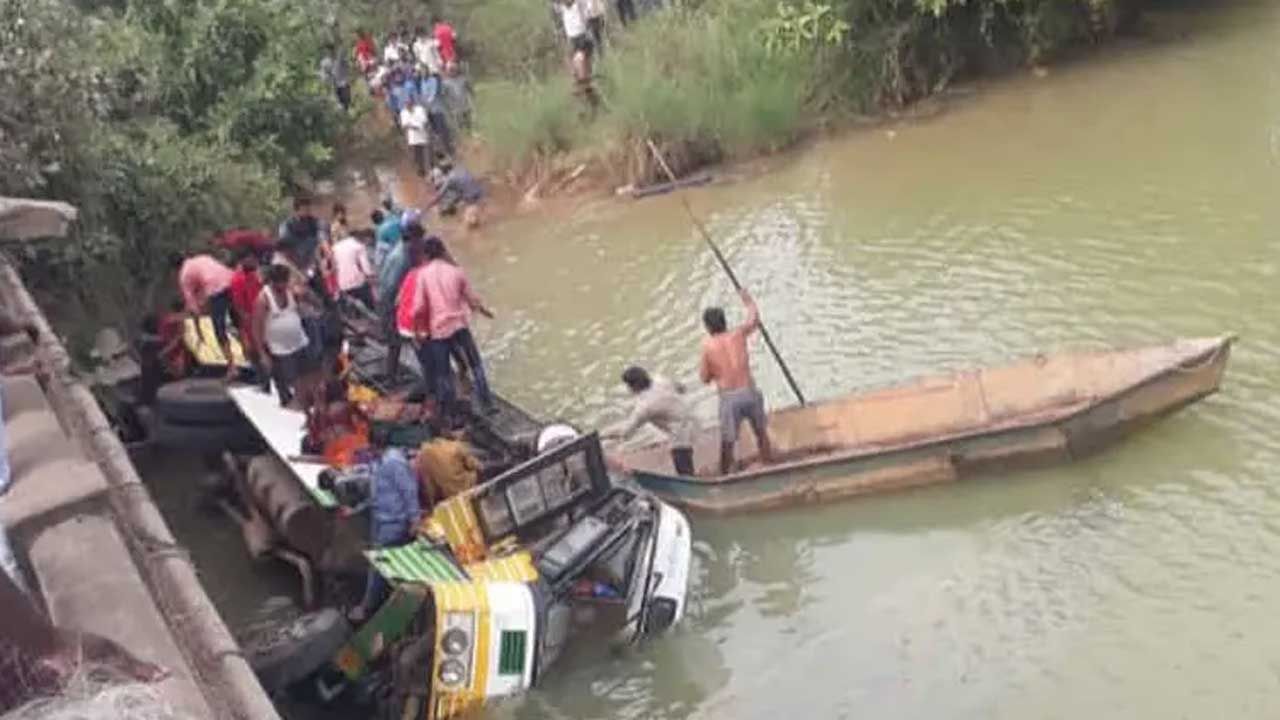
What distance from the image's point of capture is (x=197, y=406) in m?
14.2

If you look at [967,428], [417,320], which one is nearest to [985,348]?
[967,428]

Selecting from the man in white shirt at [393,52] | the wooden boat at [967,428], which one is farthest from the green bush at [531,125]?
the wooden boat at [967,428]

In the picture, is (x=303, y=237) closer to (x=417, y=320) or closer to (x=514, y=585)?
(x=417, y=320)

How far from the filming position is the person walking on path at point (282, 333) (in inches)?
532

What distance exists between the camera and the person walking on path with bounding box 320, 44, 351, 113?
2362cm

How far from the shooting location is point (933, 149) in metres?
20.2

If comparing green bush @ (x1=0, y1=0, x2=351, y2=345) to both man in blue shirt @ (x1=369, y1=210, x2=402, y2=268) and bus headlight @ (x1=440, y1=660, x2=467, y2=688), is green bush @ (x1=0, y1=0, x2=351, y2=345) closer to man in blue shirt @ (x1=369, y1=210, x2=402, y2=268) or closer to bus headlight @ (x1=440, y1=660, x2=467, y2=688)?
man in blue shirt @ (x1=369, y1=210, x2=402, y2=268)

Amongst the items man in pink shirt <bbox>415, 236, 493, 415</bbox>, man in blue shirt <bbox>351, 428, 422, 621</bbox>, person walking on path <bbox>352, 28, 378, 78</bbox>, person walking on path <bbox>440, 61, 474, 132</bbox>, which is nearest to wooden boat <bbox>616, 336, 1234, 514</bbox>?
man in pink shirt <bbox>415, 236, 493, 415</bbox>

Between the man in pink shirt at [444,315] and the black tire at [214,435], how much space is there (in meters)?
1.90

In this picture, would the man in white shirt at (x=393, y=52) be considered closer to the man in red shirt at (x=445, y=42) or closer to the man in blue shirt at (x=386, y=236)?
the man in red shirt at (x=445, y=42)

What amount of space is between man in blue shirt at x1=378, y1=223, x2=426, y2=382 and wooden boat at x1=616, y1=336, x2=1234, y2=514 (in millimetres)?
2649

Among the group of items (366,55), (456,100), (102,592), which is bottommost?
(102,592)

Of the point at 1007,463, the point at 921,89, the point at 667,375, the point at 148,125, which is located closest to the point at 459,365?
the point at 667,375

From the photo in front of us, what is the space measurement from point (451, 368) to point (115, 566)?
20.4ft
